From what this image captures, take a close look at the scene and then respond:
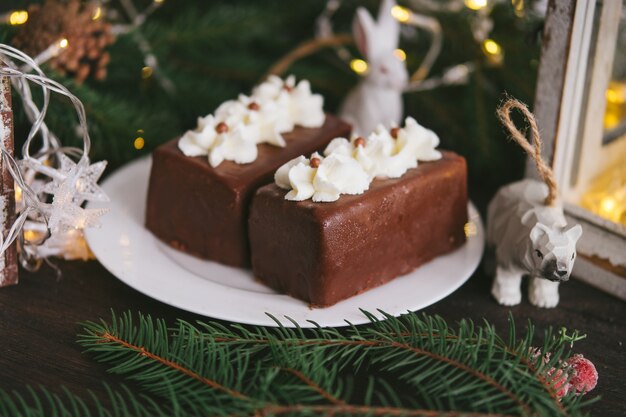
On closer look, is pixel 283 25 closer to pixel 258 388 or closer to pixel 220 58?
→ pixel 220 58

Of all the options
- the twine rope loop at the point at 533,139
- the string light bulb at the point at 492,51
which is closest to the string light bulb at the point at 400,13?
the string light bulb at the point at 492,51

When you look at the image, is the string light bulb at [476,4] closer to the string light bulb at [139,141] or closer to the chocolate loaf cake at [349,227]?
the chocolate loaf cake at [349,227]

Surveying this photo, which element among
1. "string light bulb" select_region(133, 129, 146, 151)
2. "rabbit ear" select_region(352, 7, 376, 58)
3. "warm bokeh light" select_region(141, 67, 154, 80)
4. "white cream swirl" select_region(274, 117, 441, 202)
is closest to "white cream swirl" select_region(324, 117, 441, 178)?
"white cream swirl" select_region(274, 117, 441, 202)

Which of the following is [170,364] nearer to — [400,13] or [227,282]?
[227,282]

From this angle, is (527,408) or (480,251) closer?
(527,408)

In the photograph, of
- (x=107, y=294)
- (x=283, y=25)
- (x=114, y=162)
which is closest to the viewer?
(x=107, y=294)

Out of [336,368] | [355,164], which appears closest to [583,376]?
[336,368]

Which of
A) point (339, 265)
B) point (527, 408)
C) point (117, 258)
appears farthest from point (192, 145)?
point (527, 408)
